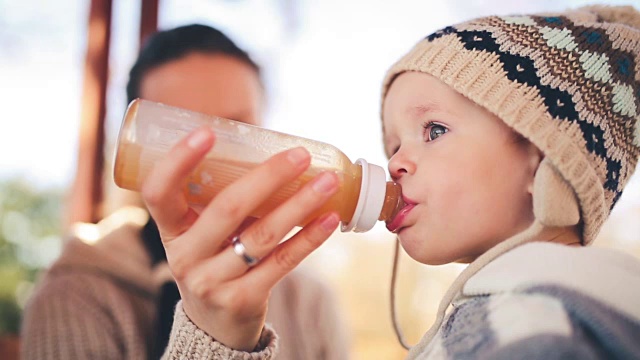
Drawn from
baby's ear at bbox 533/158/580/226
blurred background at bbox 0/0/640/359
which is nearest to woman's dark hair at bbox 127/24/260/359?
blurred background at bbox 0/0/640/359

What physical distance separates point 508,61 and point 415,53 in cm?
17

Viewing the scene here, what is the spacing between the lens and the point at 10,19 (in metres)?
2.14

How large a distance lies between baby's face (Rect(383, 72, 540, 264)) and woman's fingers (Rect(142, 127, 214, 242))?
328 mm

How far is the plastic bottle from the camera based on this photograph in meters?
0.74

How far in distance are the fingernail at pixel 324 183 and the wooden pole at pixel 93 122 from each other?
4.68ft

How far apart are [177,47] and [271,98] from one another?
434 mm

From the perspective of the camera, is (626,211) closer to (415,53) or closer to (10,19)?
(415,53)

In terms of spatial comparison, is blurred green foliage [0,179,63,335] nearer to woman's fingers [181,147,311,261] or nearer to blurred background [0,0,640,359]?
blurred background [0,0,640,359]

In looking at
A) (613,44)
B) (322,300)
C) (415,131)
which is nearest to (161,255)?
(322,300)

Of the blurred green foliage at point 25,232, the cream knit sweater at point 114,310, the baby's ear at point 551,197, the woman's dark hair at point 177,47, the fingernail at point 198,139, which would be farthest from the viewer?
the blurred green foliage at point 25,232

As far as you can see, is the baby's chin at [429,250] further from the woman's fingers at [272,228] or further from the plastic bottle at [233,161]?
the woman's fingers at [272,228]

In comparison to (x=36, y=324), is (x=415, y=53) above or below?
above

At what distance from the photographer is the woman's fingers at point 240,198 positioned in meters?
0.68

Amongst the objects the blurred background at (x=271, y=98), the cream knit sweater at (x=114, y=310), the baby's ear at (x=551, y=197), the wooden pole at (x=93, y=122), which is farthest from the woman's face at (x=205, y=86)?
the baby's ear at (x=551, y=197)
